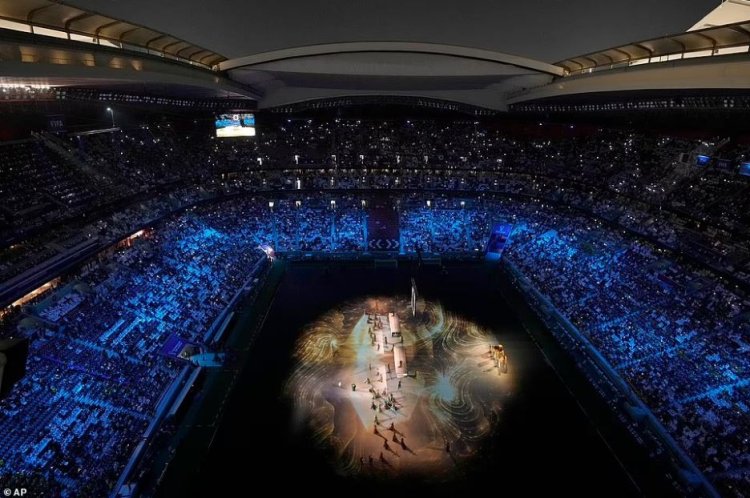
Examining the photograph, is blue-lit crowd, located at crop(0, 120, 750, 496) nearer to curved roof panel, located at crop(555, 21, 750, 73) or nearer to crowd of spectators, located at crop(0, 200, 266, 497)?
crowd of spectators, located at crop(0, 200, 266, 497)

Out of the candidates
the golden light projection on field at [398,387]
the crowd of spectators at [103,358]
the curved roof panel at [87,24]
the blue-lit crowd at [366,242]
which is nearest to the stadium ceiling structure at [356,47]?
the curved roof panel at [87,24]

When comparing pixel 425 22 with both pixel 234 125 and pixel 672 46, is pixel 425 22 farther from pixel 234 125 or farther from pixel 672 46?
pixel 234 125

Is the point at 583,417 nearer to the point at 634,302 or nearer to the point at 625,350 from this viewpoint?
the point at 625,350

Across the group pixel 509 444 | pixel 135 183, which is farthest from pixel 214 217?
pixel 509 444

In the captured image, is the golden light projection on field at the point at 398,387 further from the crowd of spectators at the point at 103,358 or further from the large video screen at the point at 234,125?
the large video screen at the point at 234,125

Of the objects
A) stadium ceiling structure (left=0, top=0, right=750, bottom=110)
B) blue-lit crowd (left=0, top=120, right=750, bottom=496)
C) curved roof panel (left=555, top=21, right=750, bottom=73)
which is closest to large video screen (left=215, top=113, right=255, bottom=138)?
blue-lit crowd (left=0, top=120, right=750, bottom=496)

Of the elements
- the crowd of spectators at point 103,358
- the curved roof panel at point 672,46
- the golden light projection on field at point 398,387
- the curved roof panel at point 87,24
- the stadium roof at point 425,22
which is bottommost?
the golden light projection on field at point 398,387

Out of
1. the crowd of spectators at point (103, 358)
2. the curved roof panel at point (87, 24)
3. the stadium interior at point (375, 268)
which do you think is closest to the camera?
the curved roof panel at point (87, 24)
